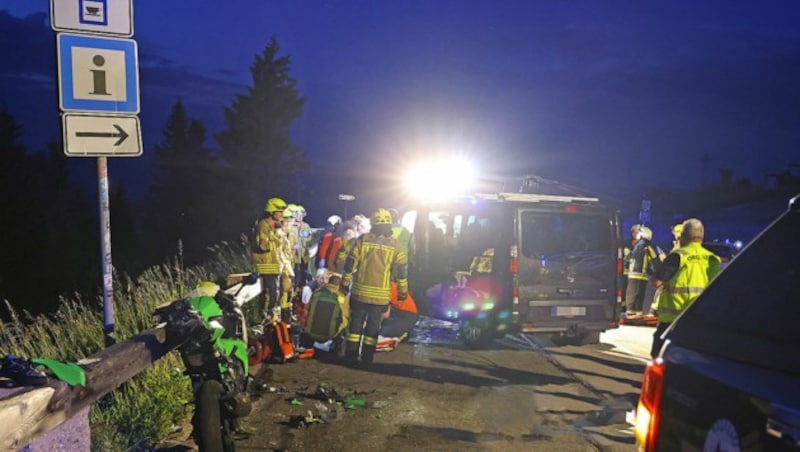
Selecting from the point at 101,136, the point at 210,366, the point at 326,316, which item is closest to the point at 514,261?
the point at 326,316

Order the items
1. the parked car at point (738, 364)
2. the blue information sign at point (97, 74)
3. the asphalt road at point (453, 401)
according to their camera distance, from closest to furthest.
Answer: the parked car at point (738, 364) < the blue information sign at point (97, 74) < the asphalt road at point (453, 401)

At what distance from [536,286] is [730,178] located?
68394 mm

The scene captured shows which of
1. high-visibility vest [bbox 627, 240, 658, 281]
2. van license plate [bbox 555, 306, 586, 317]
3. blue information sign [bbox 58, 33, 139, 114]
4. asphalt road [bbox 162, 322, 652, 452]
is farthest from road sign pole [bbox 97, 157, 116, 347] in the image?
high-visibility vest [bbox 627, 240, 658, 281]

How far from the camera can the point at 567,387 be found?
23.2 feet

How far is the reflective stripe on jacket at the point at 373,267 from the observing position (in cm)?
780

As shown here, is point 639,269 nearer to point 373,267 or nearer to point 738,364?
point 373,267

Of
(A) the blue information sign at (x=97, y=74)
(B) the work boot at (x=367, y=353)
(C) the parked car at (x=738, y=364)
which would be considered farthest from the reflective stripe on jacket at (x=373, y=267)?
(C) the parked car at (x=738, y=364)

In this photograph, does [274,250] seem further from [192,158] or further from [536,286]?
[192,158]

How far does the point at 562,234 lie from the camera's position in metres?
8.81

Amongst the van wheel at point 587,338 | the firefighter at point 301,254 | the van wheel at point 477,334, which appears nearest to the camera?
the van wheel at point 477,334

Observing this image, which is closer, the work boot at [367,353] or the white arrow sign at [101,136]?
the white arrow sign at [101,136]

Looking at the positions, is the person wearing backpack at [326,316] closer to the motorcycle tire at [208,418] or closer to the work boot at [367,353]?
the work boot at [367,353]

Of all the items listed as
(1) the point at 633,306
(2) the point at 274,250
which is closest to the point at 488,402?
(2) the point at 274,250

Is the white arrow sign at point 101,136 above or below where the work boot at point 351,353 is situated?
above
